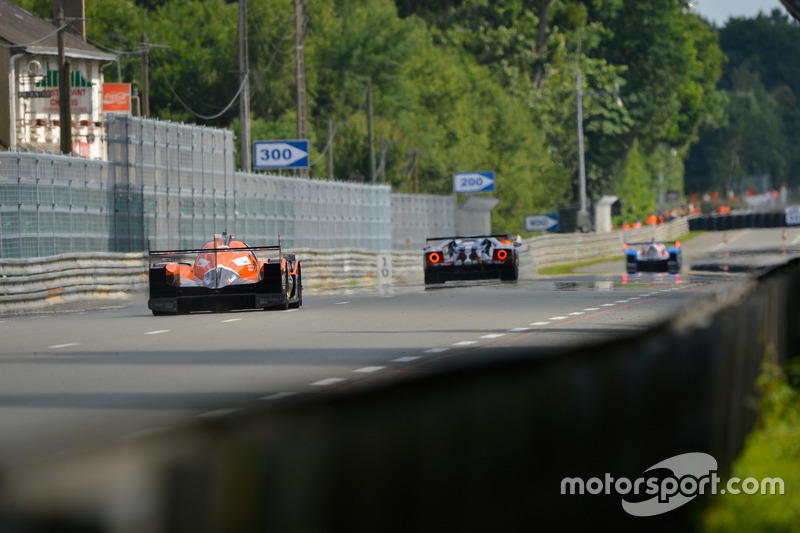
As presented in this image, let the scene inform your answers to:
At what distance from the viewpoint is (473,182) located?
7556 centimetres

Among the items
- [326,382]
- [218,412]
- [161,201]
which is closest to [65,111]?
[161,201]

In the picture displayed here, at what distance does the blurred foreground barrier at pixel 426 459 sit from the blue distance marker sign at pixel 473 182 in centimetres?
6909

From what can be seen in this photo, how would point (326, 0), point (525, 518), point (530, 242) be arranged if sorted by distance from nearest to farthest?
point (525, 518), point (530, 242), point (326, 0)

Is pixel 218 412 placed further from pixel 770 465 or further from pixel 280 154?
pixel 280 154

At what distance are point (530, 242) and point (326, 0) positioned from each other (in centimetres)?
3752

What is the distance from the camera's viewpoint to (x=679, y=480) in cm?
562

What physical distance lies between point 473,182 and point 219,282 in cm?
5144

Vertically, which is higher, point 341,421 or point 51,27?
point 51,27

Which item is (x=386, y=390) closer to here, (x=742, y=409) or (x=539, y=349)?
(x=742, y=409)

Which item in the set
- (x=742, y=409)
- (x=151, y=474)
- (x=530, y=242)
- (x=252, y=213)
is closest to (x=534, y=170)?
(x=530, y=242)

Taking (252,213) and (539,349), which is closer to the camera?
(539,349)

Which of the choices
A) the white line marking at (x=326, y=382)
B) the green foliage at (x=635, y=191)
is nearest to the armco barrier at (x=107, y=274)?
the white line marking at (x=326, y=382)

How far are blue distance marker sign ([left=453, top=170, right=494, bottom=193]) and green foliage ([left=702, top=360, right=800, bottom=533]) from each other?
208ft

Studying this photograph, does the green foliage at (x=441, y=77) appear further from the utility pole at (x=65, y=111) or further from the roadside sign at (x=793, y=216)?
the utility pole at (x=65, y=111)
